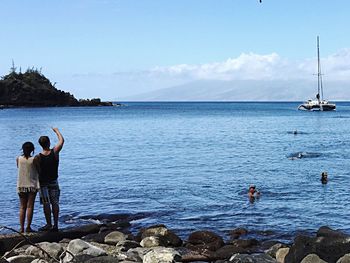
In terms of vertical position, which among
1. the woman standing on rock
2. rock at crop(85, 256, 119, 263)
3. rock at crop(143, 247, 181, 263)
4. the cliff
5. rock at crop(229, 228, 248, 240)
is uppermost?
the cliff

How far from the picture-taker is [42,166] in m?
12.5

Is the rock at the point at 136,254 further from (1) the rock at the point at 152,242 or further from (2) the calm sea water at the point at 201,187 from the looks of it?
(2) the calm sea water at the point at 201,187

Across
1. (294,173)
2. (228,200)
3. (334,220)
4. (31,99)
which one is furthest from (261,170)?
(31,99)

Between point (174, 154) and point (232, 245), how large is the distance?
1039 inches

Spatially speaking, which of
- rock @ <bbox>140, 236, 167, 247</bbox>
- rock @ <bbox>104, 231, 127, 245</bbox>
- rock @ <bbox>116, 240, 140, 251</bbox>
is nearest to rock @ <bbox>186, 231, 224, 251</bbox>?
rock @ <bbox>140, 236, 167, 247</bbox>

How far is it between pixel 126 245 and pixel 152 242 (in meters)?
0.69

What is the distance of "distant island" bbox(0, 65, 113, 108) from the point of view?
168 meters

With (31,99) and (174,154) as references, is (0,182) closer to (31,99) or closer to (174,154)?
(174,154)

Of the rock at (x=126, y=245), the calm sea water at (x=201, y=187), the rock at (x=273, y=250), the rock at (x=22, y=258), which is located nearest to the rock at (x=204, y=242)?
the rock at (x=273, y=250)

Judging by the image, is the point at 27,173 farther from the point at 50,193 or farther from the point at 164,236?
the point at 164,236

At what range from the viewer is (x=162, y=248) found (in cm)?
1203

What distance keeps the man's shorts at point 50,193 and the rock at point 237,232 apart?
5422mm

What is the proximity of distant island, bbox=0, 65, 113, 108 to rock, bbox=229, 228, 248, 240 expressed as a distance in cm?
15807

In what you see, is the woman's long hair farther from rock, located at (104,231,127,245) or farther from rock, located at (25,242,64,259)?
rock, located at (104,231,127,245)
